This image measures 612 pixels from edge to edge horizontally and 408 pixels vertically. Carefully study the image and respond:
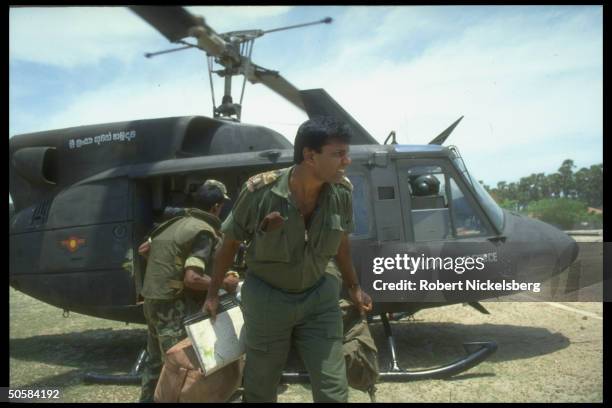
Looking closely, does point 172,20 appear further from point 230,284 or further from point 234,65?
point 234,65

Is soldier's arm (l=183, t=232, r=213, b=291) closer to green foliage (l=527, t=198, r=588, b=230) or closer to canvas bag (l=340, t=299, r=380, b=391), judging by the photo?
canvas bag (l=340, t=299, r=380, b=391)

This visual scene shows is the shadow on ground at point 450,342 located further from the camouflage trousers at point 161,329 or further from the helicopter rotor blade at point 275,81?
the helicopter rotor blade at point 275,81

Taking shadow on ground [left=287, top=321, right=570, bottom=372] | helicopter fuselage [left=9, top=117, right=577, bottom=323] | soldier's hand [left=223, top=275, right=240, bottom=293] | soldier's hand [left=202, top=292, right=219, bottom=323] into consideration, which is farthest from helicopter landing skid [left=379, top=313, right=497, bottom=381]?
soldier's hand [left=202, top=292, right=219, bottom=323]

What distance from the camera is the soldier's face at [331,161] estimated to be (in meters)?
2.18

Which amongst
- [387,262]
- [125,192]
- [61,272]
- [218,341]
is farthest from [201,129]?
[218,341]

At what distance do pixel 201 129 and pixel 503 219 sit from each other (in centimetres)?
298

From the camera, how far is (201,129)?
486 centimetres

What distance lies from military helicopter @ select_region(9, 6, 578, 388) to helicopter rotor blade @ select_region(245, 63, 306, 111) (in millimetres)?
643

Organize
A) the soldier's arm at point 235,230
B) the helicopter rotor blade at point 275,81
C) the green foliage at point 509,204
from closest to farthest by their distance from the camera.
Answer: the soldier's arm at point 235,230 → the green foliage at point 509,204 → the helicopter rotor blade at point 275,81

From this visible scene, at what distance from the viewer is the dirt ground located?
3637 millimetres

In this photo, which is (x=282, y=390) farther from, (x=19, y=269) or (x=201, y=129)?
(x=19, y=269)

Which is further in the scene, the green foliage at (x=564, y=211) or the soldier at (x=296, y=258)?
the green foliage at (x=564, y=211)

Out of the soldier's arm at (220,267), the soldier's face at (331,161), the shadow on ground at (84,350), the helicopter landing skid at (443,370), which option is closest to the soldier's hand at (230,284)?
the soldier's arm at (220,267)

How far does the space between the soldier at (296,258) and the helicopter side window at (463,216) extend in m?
2.33
